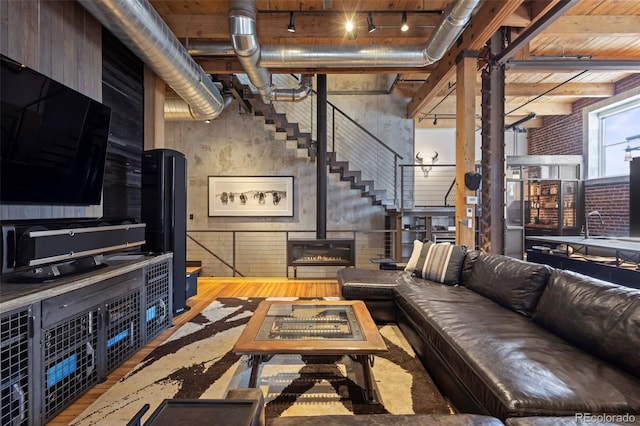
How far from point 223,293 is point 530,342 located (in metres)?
3.73

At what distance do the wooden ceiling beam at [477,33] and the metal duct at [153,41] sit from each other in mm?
3316

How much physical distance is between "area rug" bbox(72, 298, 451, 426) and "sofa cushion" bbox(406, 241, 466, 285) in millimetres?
804

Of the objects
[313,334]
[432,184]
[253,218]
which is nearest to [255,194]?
[253,218]

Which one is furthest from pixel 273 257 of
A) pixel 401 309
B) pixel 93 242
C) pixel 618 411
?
pixel 618 411

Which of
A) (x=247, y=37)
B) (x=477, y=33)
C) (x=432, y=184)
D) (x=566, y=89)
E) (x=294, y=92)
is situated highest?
(x=566, y=89)

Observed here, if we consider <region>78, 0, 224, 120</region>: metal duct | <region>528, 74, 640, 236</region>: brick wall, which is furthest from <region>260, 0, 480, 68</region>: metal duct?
<region>528, 74, 640, 236</region>: brick wall

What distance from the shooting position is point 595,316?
1642 millimetres

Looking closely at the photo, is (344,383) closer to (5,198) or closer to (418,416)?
(418,416)

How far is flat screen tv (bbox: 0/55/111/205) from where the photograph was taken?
5.98ft

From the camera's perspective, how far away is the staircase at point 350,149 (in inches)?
266

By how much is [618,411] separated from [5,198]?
10.7 ft

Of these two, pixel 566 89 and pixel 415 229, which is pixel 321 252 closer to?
pixel 415 229

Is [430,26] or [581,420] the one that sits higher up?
[430,26]

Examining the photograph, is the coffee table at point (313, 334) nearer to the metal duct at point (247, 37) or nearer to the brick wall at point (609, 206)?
the metal duct at point (247, 37)
